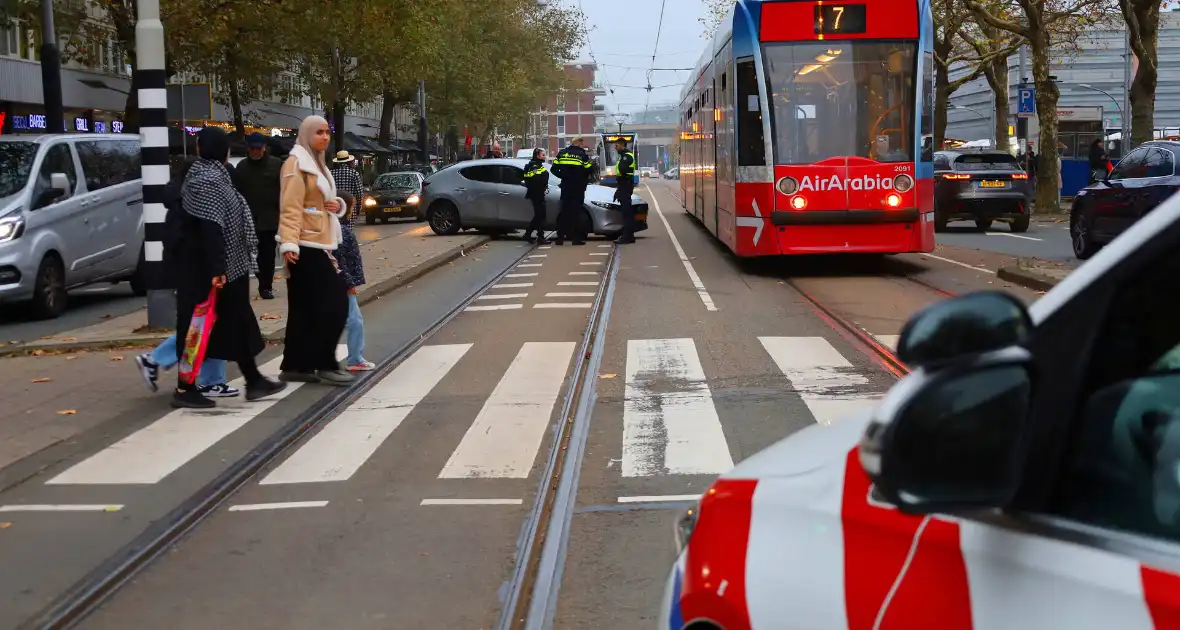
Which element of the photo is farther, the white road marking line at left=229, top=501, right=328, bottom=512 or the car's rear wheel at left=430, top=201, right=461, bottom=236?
the car's rear wheel at left=430, top=201, right=461, bottom=236

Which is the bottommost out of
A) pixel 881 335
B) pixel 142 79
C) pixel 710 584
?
pixel 881 335

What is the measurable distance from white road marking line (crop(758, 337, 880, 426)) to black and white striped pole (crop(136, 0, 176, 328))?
4977 millimetres

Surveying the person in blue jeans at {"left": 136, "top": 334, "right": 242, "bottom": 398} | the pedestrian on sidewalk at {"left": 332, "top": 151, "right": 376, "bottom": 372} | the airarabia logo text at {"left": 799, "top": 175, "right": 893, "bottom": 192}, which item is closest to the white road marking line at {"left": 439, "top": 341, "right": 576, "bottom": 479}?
the pedestrian on sidewalk at {"left": 332, "top": 151, "right": 376, "bottom": 372}

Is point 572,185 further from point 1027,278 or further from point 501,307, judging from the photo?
point 1027,278

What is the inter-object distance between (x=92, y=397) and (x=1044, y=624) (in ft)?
27.9

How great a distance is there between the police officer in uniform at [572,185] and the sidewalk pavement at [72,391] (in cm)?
918

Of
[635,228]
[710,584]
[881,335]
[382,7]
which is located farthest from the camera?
[382,7]

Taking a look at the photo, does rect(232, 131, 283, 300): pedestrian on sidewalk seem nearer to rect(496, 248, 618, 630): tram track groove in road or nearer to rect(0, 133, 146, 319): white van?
rect(0, 133, 146, 319): white van

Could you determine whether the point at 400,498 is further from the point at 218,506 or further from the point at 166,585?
the point at 166,585

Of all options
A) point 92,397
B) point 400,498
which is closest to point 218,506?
point 400,498

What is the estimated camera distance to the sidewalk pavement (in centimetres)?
773

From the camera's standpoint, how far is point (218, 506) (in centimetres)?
632

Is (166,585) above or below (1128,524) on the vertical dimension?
below

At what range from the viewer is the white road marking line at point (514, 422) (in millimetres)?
6941
